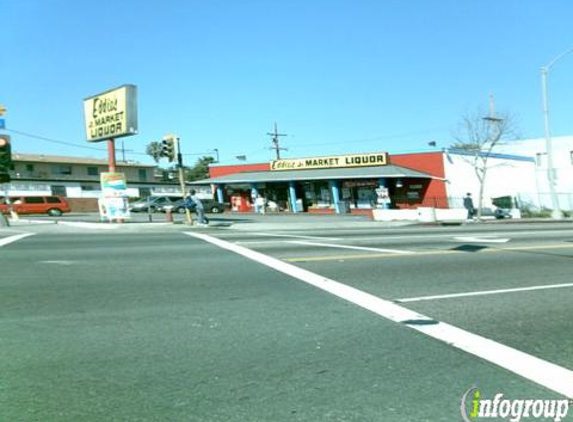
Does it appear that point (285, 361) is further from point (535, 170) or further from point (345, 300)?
point (535, 170)

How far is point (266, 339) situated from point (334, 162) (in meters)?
36.6

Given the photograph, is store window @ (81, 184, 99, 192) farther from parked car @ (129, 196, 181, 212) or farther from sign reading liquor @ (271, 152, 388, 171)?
sign reading liquor @ (271, 152, 388, 171)

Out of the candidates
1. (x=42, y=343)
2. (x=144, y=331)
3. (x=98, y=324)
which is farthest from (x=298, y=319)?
(x=42, y=343)

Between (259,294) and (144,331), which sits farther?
(259,294)

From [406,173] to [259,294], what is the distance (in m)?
30.3

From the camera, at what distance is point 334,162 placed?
41.3m

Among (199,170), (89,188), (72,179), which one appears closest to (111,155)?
(89,188)

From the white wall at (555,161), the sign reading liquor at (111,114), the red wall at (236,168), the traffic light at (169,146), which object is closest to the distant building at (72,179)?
the red wall at (236,168)

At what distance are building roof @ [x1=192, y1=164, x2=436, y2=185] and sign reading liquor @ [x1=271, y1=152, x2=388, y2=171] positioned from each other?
1.28 ft

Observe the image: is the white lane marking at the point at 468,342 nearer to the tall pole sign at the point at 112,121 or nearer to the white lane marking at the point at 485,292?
the white lane marking at the point at 485,292

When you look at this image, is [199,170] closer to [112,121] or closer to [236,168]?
[236,168]

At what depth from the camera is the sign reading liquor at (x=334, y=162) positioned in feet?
130

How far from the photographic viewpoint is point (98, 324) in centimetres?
579

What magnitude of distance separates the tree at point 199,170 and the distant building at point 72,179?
30850mm
